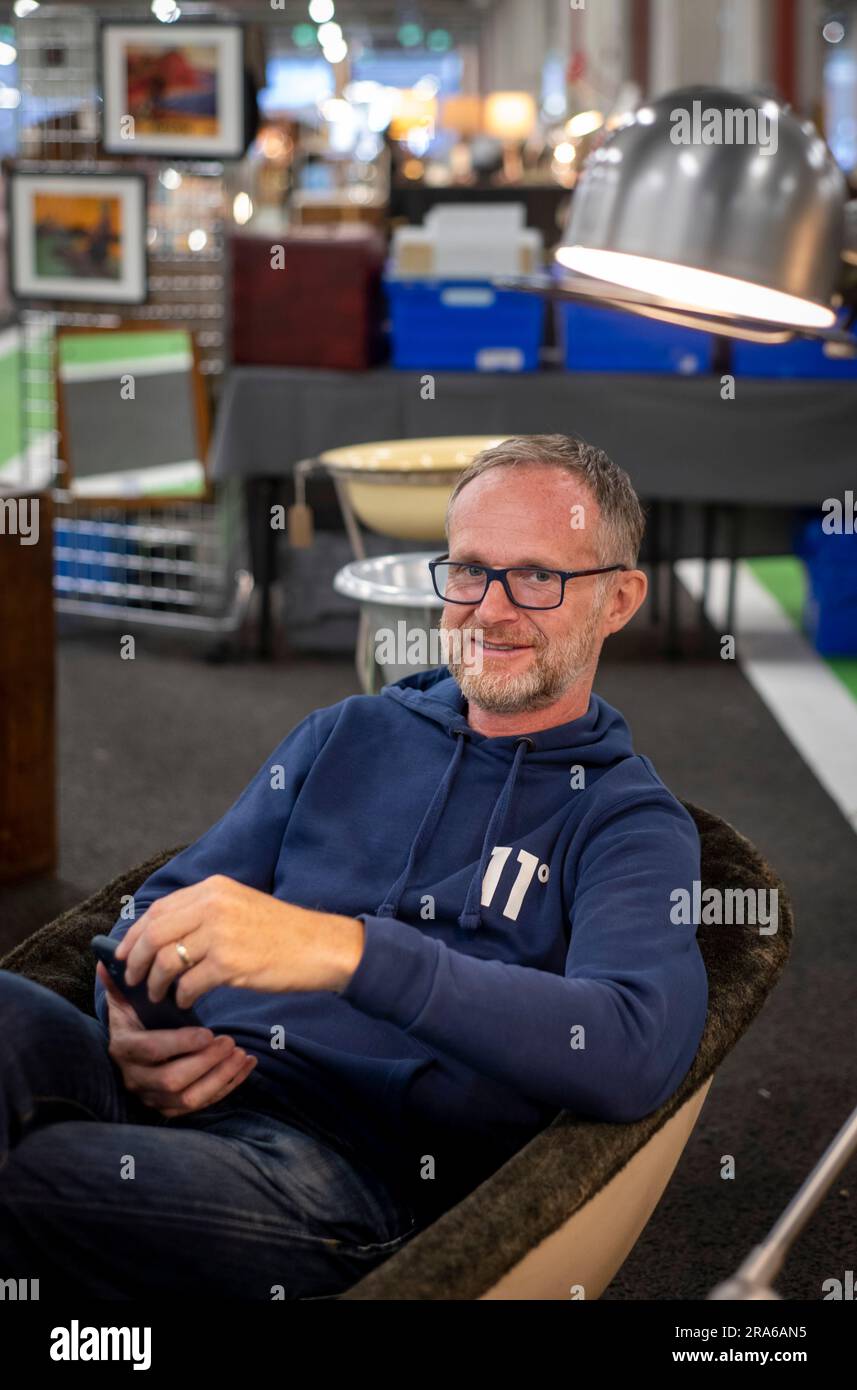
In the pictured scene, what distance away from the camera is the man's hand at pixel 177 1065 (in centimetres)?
147

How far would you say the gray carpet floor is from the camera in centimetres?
228

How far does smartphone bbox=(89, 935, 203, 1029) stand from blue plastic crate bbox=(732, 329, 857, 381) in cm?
403

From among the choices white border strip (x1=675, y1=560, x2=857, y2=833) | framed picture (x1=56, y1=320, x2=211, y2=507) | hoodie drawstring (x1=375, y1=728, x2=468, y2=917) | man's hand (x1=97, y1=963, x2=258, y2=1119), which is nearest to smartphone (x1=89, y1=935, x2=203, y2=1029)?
man's hand (x1=97, y1=963, x2=258, y2=1119)

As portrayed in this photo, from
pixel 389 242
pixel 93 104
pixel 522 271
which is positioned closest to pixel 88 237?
pixel 93 104

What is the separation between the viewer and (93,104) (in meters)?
6.18

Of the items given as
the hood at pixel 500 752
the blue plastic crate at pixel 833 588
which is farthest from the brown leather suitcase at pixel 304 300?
the hood at pixel 500 752

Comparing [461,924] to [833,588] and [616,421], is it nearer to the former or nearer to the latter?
[616,421]

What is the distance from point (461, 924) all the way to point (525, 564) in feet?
1.20

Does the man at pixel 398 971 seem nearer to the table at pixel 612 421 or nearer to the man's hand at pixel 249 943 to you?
the man's hand at pixel 249 943

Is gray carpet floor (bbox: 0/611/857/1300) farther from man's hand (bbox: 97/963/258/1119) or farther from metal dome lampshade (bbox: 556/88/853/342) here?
metal dome lampshade (bbox: 556/88/853/342)

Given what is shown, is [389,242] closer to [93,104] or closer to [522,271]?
[93,104]

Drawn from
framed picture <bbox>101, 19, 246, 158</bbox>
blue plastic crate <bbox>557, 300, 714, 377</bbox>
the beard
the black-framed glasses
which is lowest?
the beard

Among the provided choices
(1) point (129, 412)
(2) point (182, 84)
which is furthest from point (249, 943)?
(2) point (182, 84)
